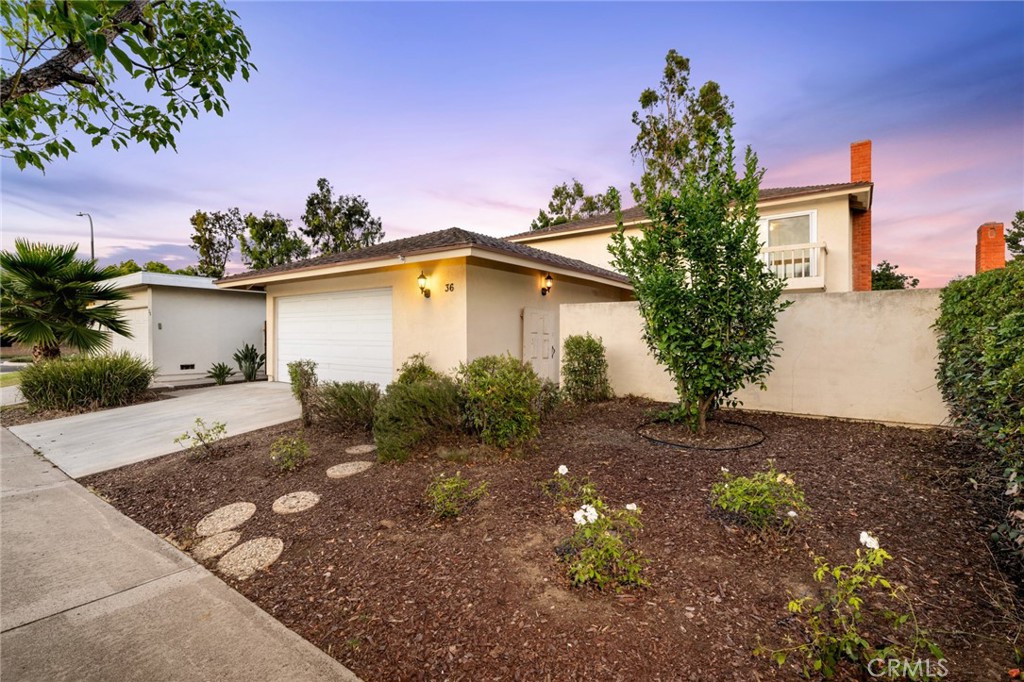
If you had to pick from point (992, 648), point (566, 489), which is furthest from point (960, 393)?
point (566, 489)

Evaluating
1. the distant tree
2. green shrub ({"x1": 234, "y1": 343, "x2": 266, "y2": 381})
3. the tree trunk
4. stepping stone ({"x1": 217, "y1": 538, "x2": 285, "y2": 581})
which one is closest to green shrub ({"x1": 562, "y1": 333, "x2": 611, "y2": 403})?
stepping stone ({"x1": 217, "y1": 538, "x2": 285, "y2": 581})

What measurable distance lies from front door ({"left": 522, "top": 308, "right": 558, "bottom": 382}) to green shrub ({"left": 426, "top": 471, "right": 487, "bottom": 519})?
5594mm

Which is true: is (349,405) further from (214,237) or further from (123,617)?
(214,237)

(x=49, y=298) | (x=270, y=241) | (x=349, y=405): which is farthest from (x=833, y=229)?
(x=270, y=241)

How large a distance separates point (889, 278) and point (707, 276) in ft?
94.1

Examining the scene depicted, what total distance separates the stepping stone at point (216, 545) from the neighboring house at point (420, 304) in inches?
192

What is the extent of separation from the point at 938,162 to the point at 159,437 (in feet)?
50.6

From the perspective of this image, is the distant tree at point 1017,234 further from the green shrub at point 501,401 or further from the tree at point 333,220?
the tree at point 333,220

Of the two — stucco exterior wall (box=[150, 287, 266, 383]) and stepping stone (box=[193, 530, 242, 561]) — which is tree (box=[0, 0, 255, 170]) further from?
stucco exterior wall (box=[150, 287, 266, 383])

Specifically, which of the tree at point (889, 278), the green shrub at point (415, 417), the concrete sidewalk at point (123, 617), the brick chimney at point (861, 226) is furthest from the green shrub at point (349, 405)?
the tree at point (889, 278)

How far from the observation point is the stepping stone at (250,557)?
2768mm

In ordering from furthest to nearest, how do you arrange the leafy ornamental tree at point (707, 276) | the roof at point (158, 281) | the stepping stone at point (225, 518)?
the roof at point (158, 281)
the leafy ornamental tree at point (707, 276)
the stepping stone at point (225, 518)

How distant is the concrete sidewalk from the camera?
191cm

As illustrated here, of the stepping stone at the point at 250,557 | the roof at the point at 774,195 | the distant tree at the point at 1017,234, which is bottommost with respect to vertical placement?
the stepping stone at the point at 250,557
